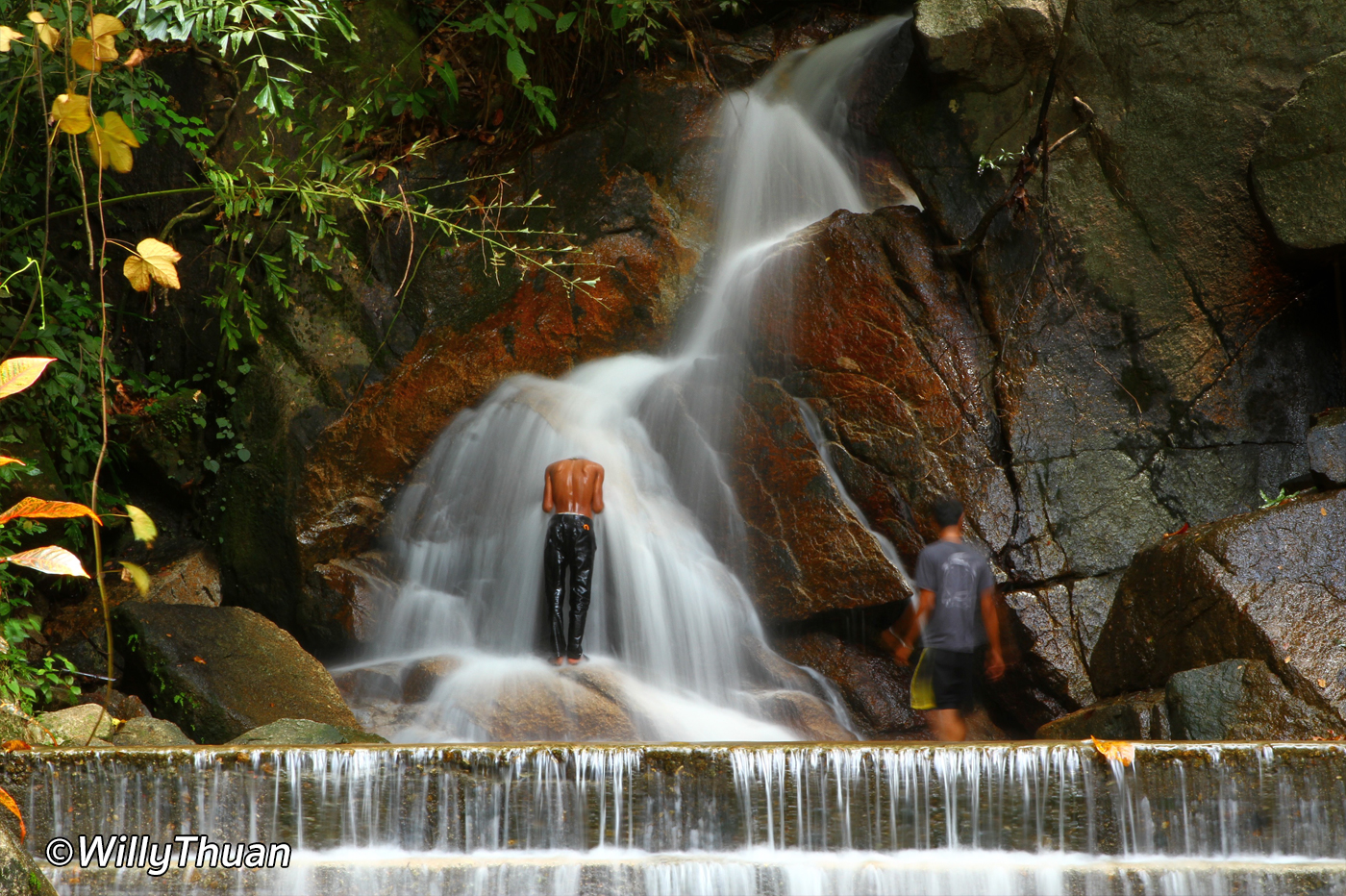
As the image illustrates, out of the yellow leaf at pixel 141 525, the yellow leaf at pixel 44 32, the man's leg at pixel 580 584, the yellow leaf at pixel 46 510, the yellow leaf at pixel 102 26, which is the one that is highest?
the yellow leaf at pixel 44 32

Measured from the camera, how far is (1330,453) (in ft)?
18.9

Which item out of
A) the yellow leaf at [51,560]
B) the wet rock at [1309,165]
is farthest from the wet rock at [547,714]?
the wet rock at [1309,165]

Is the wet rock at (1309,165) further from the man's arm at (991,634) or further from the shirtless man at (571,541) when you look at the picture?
the shirtless man at (571,541)

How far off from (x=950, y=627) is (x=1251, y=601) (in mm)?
1562

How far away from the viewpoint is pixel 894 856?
3.71 m

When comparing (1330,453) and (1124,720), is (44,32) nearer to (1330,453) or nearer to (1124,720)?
(1124,720)

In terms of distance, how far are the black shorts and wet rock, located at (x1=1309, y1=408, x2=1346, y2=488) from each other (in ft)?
7.41

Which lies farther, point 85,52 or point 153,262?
point 85,52

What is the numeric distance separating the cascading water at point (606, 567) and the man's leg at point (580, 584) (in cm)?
21

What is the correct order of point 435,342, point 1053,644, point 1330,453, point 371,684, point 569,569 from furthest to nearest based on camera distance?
point 435,342 → point 569,569 → point 371,684 → point 1053,644 → point 1330,453

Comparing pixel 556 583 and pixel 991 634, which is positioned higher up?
pixel 556 583

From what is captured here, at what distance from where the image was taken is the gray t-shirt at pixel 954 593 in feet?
19.3

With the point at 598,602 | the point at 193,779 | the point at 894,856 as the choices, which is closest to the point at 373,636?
the point at 598,602

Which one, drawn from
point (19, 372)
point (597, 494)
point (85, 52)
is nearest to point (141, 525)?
point (19, 372)
